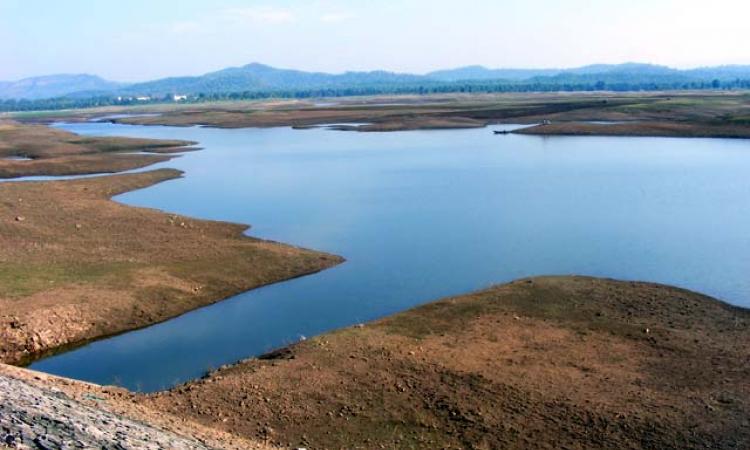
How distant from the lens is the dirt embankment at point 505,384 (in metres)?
13.0

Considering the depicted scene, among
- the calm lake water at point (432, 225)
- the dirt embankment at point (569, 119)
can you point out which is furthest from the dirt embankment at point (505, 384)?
the dirt embankment at point (569, 119)

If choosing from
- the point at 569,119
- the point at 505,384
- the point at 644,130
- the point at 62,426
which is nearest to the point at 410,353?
the point at 505,384

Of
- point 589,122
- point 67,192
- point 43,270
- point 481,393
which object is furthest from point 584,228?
point 589,122

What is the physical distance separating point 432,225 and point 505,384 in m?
18.0

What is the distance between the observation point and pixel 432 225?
3266 cm

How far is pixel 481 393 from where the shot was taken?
14.6 meters

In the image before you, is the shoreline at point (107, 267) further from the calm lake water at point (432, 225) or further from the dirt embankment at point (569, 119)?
the dirt embankment at point (569, 119)

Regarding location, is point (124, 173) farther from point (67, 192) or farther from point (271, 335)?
point (271, 335)

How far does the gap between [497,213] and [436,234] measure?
213 inches

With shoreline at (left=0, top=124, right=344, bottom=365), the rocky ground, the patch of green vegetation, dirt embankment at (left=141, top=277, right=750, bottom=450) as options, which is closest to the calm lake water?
shoreline at (left=0, top=124, right=344, bottom=365)

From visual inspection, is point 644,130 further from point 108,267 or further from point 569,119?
point 108,267

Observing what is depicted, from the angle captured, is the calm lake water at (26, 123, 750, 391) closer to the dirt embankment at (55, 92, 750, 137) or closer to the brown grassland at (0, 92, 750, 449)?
the brown grassland at (0, 92, 750, 449)

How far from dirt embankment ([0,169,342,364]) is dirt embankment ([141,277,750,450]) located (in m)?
6.35

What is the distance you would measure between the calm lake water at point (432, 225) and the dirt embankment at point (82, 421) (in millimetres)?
2813
